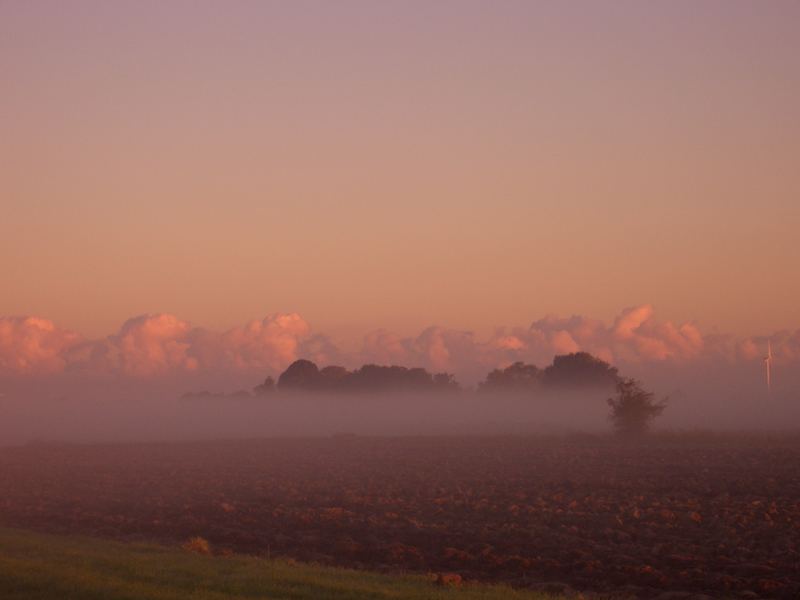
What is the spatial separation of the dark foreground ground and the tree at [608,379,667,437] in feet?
50.0

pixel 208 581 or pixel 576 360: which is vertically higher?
pixel 576 360

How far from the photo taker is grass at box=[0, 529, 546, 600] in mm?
19016

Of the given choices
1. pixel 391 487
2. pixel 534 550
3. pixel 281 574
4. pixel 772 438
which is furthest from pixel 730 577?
pixel 772 438

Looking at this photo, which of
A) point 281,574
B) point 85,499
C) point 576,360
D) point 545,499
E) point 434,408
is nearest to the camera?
point 281,574

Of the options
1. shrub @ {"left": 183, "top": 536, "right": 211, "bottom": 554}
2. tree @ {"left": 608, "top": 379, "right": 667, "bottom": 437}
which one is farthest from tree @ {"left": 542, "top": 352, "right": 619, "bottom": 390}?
shrub @ {"left": 183, "top": 536, "right": 211, "bottom": 554}

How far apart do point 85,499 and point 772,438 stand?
2145 inches

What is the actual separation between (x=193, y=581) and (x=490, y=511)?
16.1m

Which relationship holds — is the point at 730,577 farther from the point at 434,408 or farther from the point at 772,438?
the point at 434,408

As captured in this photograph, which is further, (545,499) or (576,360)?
(576,360)

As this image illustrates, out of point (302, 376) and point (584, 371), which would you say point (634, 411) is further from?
point (302, 376)

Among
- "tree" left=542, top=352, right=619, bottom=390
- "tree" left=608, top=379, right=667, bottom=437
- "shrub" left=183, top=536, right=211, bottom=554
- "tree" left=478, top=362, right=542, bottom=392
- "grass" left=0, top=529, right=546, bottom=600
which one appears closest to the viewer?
"grass" left=0, top=529, right=546, bottom=600

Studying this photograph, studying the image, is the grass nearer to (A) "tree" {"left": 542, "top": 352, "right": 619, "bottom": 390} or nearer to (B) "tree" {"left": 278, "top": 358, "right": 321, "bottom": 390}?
(A) "tree" {"left": 542, "top": 352, "right": 619, "bottom": 390}

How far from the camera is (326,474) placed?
174 ft

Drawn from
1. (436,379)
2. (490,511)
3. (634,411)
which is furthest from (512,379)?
(490,511)
